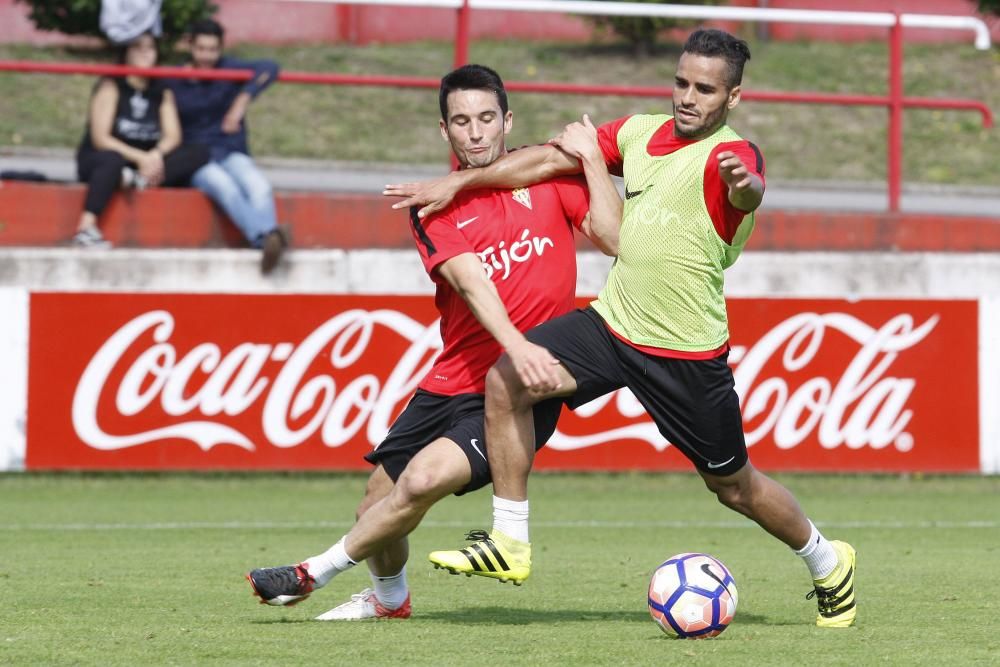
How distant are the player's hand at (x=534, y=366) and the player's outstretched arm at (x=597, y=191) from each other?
2.08 ft

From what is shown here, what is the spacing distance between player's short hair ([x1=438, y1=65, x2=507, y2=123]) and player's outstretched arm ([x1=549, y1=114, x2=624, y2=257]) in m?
0.32

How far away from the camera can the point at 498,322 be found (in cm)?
579

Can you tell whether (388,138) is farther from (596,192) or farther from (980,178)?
(596,192)

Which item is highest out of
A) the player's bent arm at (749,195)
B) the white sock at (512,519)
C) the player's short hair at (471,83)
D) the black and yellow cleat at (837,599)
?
the player's short hair at (471,83)

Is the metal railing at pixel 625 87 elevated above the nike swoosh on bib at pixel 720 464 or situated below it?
above

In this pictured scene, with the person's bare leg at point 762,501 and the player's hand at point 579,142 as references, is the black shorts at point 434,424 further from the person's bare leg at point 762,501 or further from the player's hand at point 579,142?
the player's hand at point 579,142

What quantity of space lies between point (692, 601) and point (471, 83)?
2.02 meters

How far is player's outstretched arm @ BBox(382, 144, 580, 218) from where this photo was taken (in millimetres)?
6070

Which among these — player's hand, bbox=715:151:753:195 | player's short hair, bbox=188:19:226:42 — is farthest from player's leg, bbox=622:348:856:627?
player's short hair, bbox=188:19:226:42

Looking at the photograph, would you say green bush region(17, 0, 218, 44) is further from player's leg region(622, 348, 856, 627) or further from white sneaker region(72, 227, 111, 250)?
player's leg region(622, 348, 856, 627)

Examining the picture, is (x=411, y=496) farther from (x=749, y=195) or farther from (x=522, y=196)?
(x=749, y=195)

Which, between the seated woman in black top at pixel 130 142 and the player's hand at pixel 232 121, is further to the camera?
the player's hand at pixel 232 121

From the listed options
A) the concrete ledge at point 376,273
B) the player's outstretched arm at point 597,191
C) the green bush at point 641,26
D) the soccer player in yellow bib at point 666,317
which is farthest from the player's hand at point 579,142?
the green bush at point 641,26

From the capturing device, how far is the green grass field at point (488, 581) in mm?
5609
